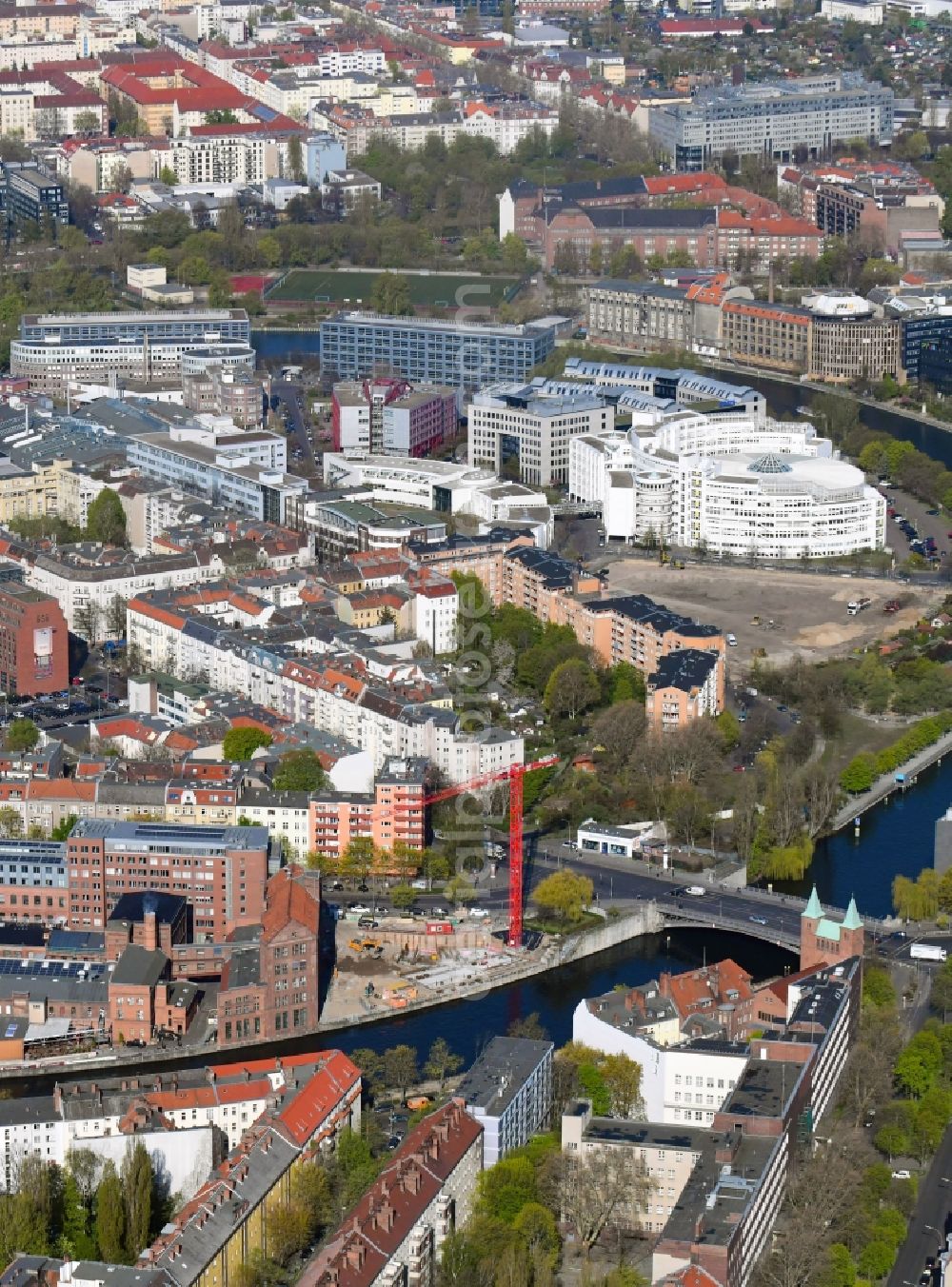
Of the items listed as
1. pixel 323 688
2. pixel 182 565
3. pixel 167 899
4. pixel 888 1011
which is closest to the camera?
pixel 888 1011

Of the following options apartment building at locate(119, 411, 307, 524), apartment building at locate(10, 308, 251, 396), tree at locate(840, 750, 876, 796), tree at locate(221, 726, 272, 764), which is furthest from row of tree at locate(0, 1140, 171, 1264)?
apartment building at locate(10, 308, 251, 396)

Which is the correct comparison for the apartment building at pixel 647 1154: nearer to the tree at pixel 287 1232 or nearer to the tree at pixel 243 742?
the tree at pixel 287 1232

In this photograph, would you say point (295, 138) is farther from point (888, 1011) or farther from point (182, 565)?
point (888, 1011)

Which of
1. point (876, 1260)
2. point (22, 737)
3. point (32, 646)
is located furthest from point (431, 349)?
Answer: point (876, 1260)

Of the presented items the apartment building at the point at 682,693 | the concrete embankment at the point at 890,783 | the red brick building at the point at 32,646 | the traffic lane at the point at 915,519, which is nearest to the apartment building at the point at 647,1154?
the concrete embankment at the point at 890,783

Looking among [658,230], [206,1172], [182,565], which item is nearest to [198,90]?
[658,230]

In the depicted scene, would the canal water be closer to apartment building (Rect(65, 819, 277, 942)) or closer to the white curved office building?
apartment building (Rect(65, 819, 277, 942))
